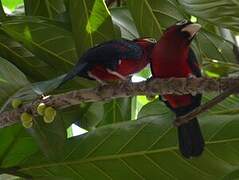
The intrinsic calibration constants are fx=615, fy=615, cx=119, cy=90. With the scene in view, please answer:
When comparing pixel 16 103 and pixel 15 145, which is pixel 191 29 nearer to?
pixel 16 103

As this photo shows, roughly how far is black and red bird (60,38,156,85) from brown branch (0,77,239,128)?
7 cm

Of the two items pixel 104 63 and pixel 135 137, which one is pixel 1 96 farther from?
pixel 135 137

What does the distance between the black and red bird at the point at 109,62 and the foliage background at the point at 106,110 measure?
0.07 meters

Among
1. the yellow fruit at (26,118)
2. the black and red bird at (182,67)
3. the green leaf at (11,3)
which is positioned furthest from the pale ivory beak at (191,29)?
the green leaf at (11,3)

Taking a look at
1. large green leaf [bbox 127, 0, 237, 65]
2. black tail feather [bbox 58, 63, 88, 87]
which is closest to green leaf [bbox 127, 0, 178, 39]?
large green leaf [bbox 127, 0, 237, 65]

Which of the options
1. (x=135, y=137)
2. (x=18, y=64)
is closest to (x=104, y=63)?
(x=135, y=137)

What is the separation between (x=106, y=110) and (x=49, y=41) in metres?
0.19

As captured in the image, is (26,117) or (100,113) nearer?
(26,117)

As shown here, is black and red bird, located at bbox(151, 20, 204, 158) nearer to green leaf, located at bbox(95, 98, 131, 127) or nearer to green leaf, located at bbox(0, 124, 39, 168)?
green leaf, located at bbox(95, 98, 131, 127)

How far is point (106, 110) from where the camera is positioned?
4.14 feet

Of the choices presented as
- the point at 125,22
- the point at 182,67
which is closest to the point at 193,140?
the point at 182,67

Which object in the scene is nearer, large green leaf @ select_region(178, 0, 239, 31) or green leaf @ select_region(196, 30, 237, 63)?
large green leaf @ select_region(178, 0, 239, 31)

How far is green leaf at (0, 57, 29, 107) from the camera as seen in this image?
0.95 m

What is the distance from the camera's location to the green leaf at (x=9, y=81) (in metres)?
0.95
